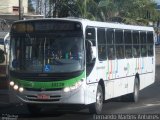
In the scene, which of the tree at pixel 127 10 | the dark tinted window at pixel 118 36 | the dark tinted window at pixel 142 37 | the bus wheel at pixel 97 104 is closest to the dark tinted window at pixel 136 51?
the dark tinted window at pixel 142 37

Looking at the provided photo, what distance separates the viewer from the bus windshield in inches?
583

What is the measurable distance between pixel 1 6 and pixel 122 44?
3493cm

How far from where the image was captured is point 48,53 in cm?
1497

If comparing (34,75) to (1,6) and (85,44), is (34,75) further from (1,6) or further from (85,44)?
(1,6)

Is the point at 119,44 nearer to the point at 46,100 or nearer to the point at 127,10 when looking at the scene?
the point at 46,100

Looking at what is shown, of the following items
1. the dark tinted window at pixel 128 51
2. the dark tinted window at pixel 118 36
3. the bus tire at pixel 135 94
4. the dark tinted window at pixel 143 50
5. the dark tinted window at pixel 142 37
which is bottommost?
the bus tire at pixel 135 94

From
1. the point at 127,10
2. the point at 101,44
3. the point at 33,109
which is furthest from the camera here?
the point at 127,10

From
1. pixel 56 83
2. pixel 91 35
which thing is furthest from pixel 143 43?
pixel 56 83

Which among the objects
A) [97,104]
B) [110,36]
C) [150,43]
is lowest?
[97,104]

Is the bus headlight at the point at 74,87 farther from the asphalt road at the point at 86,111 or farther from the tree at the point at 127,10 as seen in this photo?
the tree at the point at 127,10

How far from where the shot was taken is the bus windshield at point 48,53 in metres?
14.8

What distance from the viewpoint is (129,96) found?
20.0 metres

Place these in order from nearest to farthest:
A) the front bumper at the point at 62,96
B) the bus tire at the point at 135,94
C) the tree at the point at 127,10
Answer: the front bumper at the point at 62,96, the bus tire at the point at 135,94, the tree at the point at 127,10

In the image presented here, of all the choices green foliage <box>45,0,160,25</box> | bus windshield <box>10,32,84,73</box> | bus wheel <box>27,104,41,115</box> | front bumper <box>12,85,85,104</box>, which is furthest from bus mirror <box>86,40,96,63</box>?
green foliage <box>45,0,160,25</box>
